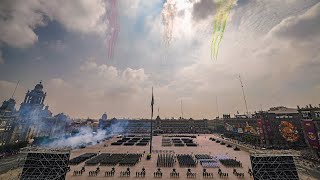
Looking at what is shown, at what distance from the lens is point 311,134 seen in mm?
51438

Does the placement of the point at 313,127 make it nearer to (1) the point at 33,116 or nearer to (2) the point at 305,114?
(2) the point at 305,114

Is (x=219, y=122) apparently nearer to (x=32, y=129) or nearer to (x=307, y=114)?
(x=307, y=114)

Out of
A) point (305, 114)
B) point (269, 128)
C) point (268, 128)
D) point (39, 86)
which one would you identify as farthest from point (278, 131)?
point (39, 86)

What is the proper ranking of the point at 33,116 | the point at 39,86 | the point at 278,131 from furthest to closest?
the point at 39,86 → the point at 33,116 → the point at 278,131

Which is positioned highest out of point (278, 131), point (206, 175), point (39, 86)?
point (39, 86)

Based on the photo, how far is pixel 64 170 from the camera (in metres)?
26.8

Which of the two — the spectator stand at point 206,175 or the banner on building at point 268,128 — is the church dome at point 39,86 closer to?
the spectator stand at point 206,175

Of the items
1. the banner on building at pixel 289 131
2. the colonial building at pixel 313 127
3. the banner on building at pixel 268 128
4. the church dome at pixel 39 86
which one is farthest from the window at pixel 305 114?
the church dome at pixel 39 86

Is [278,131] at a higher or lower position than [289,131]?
higher

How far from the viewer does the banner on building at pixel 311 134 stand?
49612 millimetres

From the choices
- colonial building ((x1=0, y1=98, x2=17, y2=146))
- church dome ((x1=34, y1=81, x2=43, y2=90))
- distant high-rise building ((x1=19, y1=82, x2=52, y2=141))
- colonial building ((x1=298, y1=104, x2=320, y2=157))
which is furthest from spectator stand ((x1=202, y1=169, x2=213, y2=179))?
church dome ((x1=34, y1=81, x2=43, y2=90))

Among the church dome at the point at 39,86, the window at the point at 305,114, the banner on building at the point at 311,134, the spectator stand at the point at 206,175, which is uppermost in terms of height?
the church dome at the point at 39,86

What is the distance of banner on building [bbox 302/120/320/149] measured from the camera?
49.6 metres

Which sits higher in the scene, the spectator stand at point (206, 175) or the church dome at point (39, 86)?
the church dome at point (39, 86)
